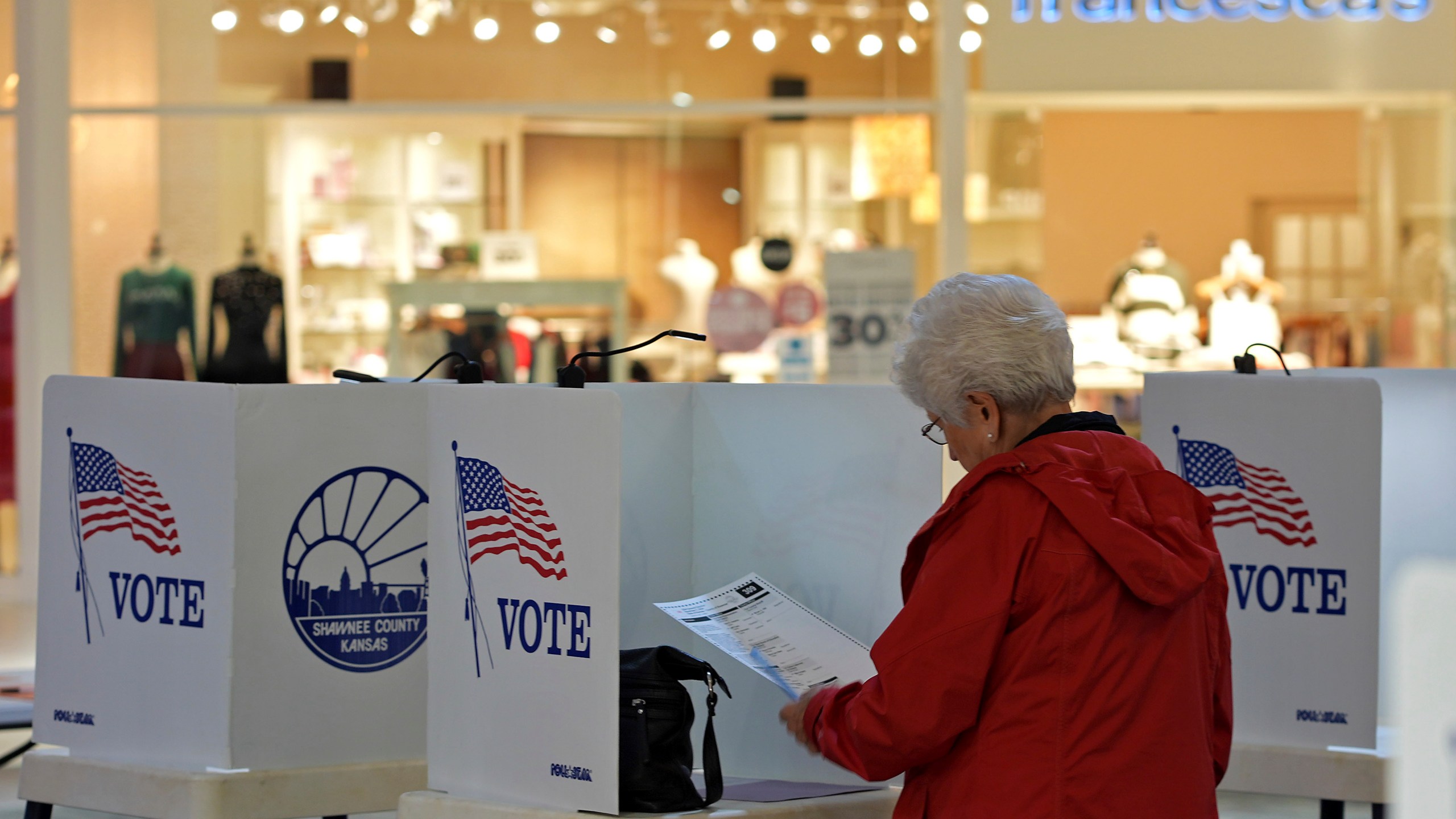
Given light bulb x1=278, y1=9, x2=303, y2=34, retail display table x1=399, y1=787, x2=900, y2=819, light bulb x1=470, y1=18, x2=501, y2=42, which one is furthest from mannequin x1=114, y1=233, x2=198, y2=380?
retail display table x1=399, y1=787, x2=900, y2=819

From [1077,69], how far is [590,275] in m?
2.39

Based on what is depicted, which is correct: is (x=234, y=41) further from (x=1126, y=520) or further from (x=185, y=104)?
(x=1126, y=520)

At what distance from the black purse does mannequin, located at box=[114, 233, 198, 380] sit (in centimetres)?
534

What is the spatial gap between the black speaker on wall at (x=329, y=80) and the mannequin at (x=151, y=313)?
103cm

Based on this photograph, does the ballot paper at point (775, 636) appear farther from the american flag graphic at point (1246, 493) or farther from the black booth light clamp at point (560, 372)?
the american flag graphic at point (1246, 493)

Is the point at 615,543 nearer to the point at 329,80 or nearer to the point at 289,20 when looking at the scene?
the point at 329,80

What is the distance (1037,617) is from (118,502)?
1.36 meters

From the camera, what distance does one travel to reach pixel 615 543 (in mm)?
1650

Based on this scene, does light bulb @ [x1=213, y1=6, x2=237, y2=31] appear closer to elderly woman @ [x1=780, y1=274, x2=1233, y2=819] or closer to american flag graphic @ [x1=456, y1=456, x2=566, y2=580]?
american flag graphic @ [x1=456, y1=456, x2=566, y2=580]

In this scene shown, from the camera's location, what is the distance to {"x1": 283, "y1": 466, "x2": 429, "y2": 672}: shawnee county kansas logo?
2.07m

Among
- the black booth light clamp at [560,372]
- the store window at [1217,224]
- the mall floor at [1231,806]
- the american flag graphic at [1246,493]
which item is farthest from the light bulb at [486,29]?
the american flag graphic at [1246,493]

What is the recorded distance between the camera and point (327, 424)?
2072 mm

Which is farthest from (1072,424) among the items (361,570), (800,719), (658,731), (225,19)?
(225,19)

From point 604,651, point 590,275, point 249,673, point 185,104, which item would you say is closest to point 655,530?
point 604,651
